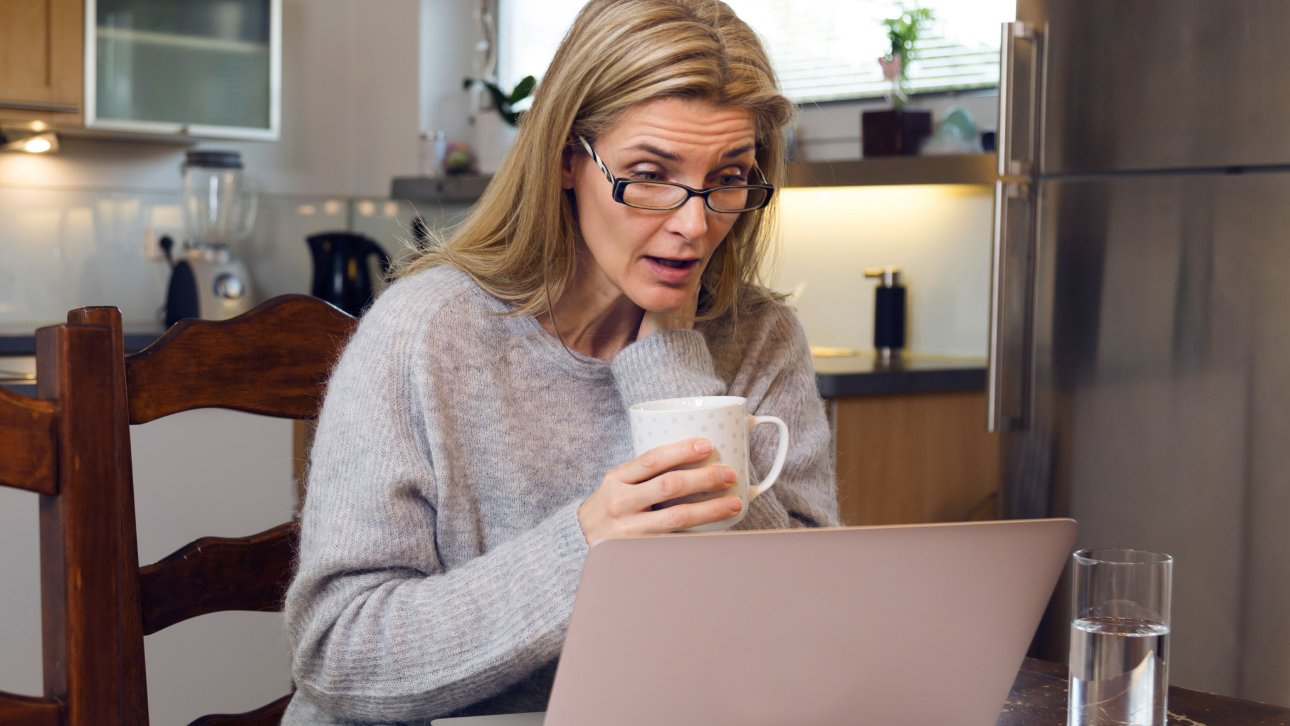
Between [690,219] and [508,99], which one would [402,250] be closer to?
[508,99]

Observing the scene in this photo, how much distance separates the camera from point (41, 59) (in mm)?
3148

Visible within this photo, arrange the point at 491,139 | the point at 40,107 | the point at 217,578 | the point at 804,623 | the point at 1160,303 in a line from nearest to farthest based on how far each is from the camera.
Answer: the point at 804,623, the point at 217,578, the point at 1160,303, the point at 40,107, the point at 491,139

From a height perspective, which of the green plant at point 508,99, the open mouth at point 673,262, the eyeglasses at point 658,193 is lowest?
the open mouth at point 673,262

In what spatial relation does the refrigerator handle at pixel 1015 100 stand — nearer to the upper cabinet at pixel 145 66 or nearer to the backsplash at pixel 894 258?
the backsplash at pixel 894 258

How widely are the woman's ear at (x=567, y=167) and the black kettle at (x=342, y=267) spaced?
91.2 inches

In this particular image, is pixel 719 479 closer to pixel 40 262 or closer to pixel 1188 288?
pixel 1188 288

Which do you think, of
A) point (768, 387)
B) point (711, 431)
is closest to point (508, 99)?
point (768, 387)

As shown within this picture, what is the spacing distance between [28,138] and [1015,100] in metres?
2.39

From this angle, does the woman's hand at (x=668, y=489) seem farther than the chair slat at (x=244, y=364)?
No

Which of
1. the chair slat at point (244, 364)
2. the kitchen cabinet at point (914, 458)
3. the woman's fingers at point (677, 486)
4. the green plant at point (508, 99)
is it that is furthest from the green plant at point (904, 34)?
the woman's fingers at point (677, 486)

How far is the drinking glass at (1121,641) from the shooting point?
0.78 m

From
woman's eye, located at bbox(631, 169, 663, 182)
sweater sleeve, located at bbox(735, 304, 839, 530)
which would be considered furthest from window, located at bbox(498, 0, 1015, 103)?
woman's eye, located at bbox(631, 169, 663, 182)

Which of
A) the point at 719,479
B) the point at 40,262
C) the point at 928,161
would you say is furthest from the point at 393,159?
the point at 719,479

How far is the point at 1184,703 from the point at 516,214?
2.22 feet
